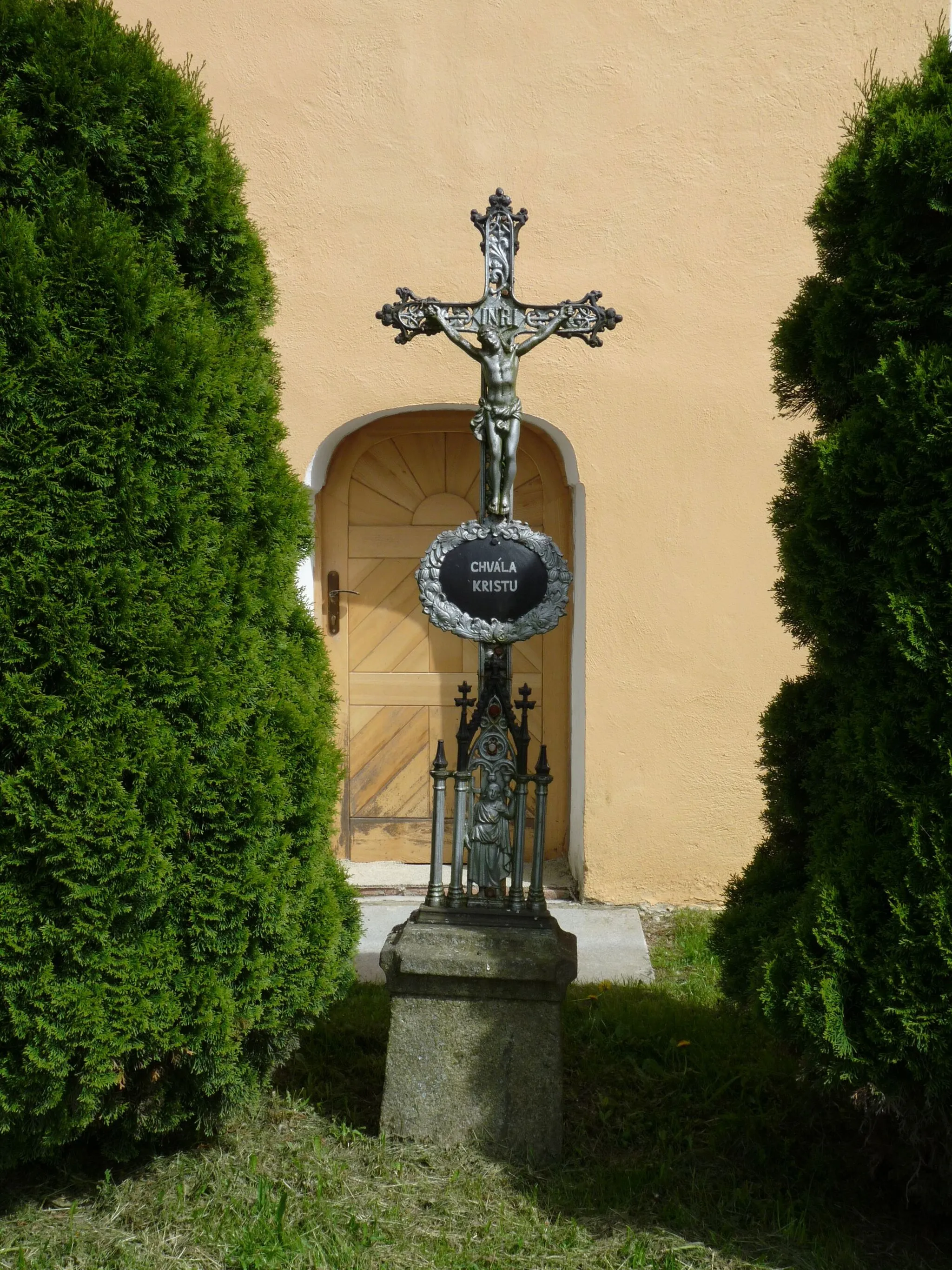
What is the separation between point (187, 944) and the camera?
2.66m

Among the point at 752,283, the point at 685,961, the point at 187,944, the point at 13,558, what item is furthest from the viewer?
the point at 752,283

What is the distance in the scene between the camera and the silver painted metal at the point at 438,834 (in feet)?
10.2

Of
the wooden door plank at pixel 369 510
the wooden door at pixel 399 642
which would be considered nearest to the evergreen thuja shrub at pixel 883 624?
the wooden door at pixel 399 642

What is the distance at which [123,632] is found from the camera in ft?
8.23

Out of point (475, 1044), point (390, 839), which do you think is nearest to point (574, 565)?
point (390, 839)

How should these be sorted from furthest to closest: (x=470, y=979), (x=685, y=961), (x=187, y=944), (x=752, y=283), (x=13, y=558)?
(x=752, y=283)
(x=685, y=961)
(x=470, y=979)
(x=187, y=944)
(x=13, y=558)

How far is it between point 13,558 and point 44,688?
31 centimetres

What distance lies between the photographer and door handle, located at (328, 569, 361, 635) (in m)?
5.61

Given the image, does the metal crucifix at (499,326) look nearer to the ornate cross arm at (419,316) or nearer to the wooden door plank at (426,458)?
the ornate cross arm at (419,316)

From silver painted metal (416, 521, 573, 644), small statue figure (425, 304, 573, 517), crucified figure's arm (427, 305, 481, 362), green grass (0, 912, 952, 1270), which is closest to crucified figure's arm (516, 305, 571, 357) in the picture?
small statue figure (425, 304, 573, 517)

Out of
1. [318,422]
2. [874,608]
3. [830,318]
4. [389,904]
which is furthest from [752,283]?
[389,904]

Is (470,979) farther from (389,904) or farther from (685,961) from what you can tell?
(389,904)

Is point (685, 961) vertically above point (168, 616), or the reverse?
point (168, 616)

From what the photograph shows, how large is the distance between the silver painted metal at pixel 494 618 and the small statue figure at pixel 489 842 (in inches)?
17.5
